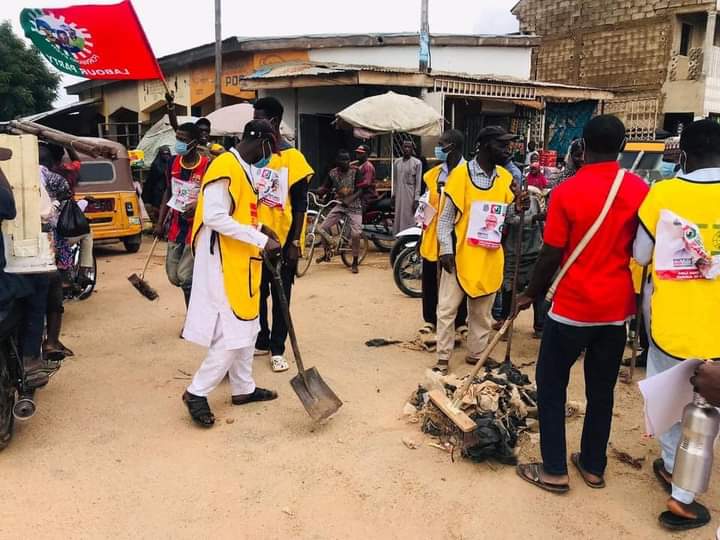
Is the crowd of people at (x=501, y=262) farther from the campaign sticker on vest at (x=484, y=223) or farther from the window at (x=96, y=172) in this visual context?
the window at (x=96, y=172)

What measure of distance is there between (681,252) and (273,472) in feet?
7.46

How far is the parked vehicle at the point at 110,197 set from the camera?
973 cm

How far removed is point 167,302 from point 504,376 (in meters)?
4.15

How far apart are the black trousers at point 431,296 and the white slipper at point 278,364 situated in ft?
5.03

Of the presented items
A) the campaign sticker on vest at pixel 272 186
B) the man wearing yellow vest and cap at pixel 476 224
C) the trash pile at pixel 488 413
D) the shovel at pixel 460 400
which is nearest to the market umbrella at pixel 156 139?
the campaign sticker on vest at pixel 272 186

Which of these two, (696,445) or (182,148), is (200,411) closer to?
(182,148)

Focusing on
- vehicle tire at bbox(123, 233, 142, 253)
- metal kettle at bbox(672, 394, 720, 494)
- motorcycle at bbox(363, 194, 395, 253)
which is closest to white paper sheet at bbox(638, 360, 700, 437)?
metal kettle at bbox(672, 394, 720, 494)

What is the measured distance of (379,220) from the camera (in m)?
10.2

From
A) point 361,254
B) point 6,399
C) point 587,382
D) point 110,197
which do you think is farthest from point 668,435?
point 110,197

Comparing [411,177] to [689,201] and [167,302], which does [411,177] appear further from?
[689,201]

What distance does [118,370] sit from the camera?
4805mm

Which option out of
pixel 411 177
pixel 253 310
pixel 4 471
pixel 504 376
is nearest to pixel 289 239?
pixel 253 310

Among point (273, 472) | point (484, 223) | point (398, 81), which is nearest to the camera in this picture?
point (273, 472)

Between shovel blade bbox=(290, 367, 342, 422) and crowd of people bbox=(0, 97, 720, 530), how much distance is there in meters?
0.44
